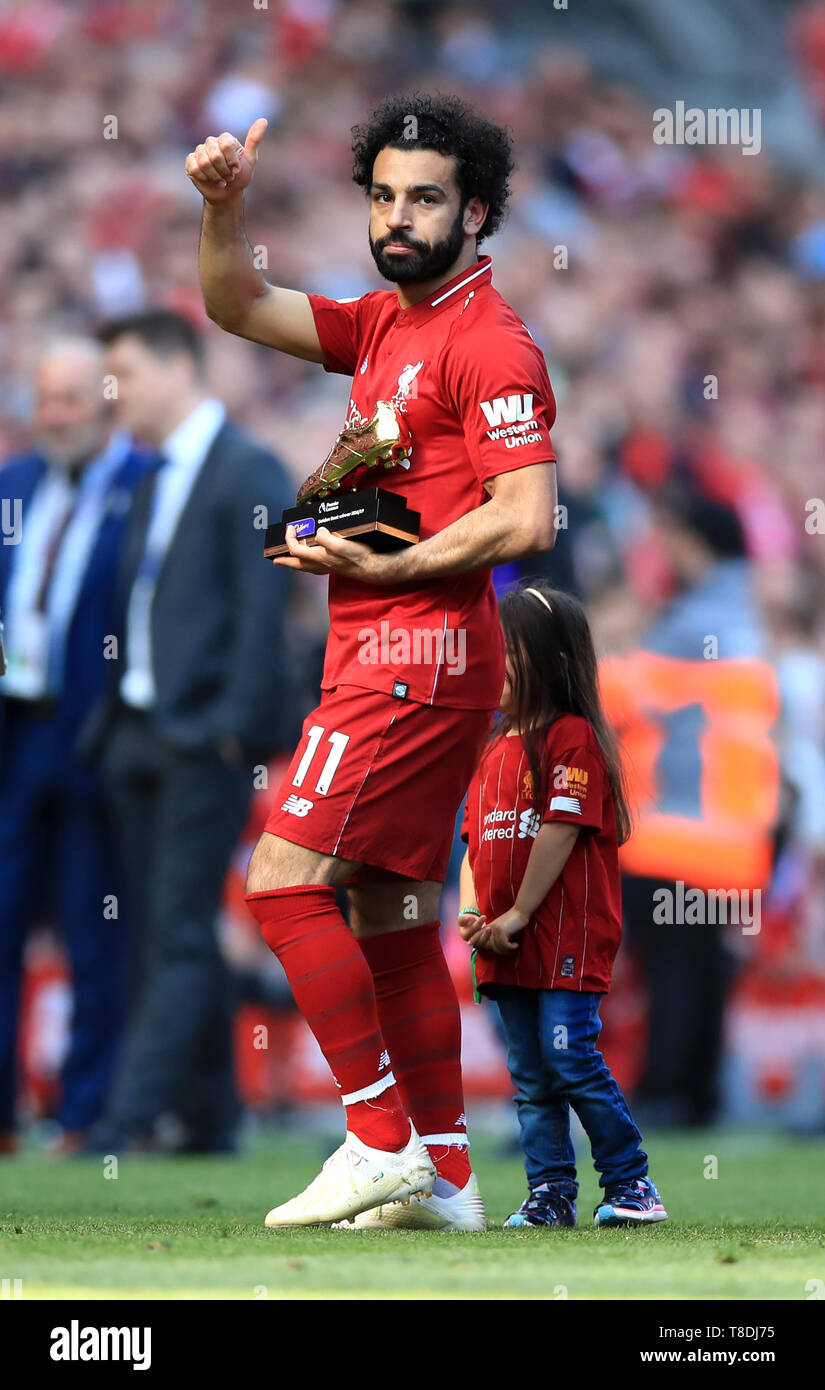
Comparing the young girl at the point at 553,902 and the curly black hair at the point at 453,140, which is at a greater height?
the curly black hair at the point at 453,140

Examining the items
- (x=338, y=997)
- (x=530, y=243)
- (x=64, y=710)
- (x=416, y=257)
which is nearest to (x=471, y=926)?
(x=338, y=997)

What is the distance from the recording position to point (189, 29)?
1095 cm

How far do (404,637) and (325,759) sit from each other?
0.28m

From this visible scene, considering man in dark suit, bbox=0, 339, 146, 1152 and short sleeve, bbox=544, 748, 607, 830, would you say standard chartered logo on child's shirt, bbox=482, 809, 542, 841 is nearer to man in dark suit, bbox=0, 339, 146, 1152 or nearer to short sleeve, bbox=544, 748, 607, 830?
short sleeve, bbox=544, 748, 607, 830

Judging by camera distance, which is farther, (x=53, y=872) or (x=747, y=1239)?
(x=53, y=872)

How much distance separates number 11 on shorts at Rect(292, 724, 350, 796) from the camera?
363 centimetres

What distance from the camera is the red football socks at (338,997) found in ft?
11.9

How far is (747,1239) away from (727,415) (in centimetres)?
740

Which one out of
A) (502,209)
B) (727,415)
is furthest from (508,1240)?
(727,415)

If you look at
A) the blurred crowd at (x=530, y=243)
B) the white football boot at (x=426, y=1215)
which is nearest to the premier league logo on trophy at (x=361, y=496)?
the white football boot at (x=426, y=1215)

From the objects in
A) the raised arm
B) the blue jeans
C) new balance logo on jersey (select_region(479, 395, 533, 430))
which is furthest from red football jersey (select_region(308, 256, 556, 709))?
the blue jeans

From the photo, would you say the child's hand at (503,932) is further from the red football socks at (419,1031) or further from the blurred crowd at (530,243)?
the blurred crowd at (530,243)

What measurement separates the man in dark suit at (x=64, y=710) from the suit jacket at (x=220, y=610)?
40 cm
